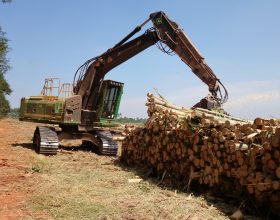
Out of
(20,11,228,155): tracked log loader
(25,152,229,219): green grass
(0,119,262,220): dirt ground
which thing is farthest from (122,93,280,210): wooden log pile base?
(20,11,228,155): tracked log loader

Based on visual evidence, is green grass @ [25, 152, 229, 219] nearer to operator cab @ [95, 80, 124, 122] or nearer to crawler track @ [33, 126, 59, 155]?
crawler track @ [33, 126, 59, 155]

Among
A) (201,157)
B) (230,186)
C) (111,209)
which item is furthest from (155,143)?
(111,209)

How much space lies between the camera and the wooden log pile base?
21.7ft

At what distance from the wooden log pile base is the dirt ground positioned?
56 cm

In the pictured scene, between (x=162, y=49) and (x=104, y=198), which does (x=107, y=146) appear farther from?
(x=104, y=198)

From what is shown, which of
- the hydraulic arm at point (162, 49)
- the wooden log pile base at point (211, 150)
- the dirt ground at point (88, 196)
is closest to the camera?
the dirt ground at point (88, 196)

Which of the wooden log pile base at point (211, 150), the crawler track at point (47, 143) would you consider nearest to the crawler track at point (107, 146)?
the crawler track at point (47, 143)

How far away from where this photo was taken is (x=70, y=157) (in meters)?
12.8

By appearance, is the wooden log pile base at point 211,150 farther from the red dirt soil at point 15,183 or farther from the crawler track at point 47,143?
the crawler track at point 47,143

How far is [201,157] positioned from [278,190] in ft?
6.61

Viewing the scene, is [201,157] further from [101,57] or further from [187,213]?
[101,57]

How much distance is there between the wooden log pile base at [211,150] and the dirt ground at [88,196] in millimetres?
556

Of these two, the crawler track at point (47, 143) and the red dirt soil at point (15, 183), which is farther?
the crawler track at point (47, 143)

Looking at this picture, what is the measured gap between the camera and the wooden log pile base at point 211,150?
6621 millimetres
